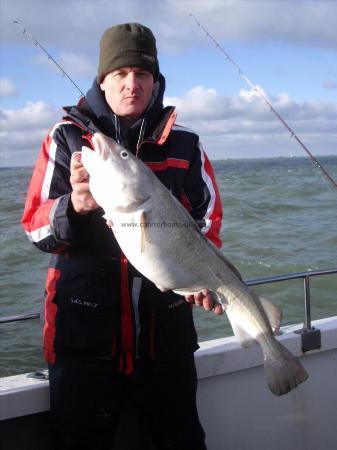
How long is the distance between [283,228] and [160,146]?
52.7 feet

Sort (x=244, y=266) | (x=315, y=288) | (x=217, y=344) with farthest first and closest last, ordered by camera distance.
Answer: (x=244, y=266), (x=315, y=288), (x=217, y=344)

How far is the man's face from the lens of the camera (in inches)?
113

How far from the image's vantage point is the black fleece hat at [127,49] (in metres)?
2.88

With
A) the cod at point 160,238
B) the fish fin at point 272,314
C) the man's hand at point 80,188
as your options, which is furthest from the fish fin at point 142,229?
the fish fin at point 272,314

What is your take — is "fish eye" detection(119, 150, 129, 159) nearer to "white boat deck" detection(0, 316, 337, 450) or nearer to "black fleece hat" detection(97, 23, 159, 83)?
"black fleece hat" detection(97, 23, 159, 83)

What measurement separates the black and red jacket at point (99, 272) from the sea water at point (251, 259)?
6.04ft

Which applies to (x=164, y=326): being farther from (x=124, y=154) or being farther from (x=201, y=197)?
(x=124, y=154)

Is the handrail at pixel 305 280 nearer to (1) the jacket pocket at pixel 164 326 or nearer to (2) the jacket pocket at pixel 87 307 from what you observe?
(1) the jacket pocket at pixel 164 326

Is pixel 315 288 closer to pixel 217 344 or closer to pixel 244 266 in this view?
pixel 244 266

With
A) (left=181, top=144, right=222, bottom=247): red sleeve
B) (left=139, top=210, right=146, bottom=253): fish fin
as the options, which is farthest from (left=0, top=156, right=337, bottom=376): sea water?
(left=139, top=210, right=146, bottom=253): fish fin

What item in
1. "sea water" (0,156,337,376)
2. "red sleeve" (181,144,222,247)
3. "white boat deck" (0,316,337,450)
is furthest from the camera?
"sea water" (0,156,337,376)

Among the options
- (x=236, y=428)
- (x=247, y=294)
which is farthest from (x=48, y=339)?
(x=236, y=428)

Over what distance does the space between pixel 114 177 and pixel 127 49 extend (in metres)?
0.78

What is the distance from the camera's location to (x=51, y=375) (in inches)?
114
